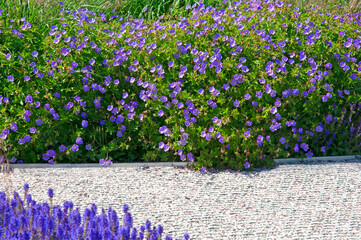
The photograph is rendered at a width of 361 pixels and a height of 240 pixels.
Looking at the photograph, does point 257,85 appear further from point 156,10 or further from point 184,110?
point 156,10

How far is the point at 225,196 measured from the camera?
344cm

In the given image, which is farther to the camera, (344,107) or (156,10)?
(156,10)

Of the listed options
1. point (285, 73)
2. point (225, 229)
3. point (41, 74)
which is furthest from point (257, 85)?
point (41, 74)

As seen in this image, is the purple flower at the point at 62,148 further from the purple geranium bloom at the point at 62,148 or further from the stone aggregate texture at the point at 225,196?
the stone aggregate texture at the point at 225,196

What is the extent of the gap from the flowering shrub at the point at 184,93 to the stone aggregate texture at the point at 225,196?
21cm

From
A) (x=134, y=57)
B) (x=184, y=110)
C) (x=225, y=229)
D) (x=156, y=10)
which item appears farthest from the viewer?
(x=156, y=10)

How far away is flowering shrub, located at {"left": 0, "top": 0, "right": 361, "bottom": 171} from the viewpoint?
13.3 feet

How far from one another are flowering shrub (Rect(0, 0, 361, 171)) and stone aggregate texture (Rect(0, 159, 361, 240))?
21 centimetres

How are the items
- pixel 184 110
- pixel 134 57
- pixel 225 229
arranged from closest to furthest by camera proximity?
pixel 225 229 → pixel 184 110 → pixel 134 57

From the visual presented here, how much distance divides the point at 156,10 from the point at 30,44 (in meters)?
2.65

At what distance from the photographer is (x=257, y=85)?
4.18 meters

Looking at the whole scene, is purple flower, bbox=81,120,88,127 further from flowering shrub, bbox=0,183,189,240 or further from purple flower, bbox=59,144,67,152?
flowering shrub, bbox=0,183,189,240

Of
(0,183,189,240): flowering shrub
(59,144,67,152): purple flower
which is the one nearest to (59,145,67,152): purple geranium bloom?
(59,144,67,152): purple flower

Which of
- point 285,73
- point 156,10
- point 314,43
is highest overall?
point 156,10
